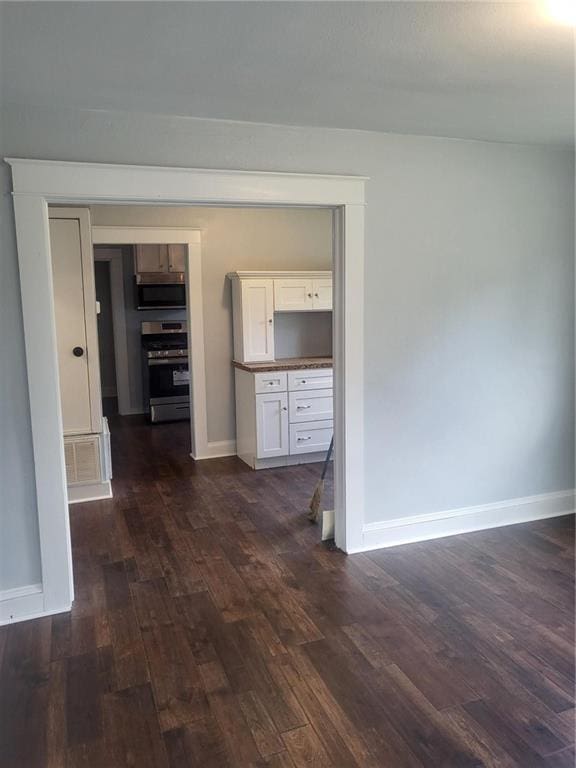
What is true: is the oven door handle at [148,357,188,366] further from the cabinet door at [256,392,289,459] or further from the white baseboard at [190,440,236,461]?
the cabinet door at [256,392,289,459]

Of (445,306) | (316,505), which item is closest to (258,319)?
(316,505)

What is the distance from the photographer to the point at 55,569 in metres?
2.72

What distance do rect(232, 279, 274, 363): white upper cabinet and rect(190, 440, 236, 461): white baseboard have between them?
2.68ft

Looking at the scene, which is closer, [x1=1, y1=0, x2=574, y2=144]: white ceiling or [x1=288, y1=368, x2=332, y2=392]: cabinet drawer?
[x1=1, y1=0, x2=574, y2=144]: white ceiling

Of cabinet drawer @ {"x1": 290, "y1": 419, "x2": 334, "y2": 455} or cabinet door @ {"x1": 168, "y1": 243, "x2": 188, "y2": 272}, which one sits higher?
cabinet door @ {"x1": 168, "y1": 243, "x2": 188, "y2": 272}

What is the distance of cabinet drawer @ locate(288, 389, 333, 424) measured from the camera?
501cm

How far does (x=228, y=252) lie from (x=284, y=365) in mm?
1200

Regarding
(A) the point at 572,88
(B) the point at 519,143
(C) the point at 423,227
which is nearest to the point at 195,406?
(C) the point at 423,227

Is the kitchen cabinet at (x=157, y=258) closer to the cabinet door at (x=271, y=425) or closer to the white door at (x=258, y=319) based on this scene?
the white door at (x=258, y=319)

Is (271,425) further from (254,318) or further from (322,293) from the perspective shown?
(322,293)

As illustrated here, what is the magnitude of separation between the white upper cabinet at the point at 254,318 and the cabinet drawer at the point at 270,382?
35 centimetres

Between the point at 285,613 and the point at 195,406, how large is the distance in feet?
9.39

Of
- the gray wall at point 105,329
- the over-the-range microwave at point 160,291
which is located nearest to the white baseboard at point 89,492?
the over-the-range microwave at point 160,291

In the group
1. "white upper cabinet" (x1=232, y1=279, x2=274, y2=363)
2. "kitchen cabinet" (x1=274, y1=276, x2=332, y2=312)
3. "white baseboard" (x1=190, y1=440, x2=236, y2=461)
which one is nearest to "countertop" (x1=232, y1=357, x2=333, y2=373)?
"white upper cabinet" (x1=232, y1=279, x2=274, y2=363)
